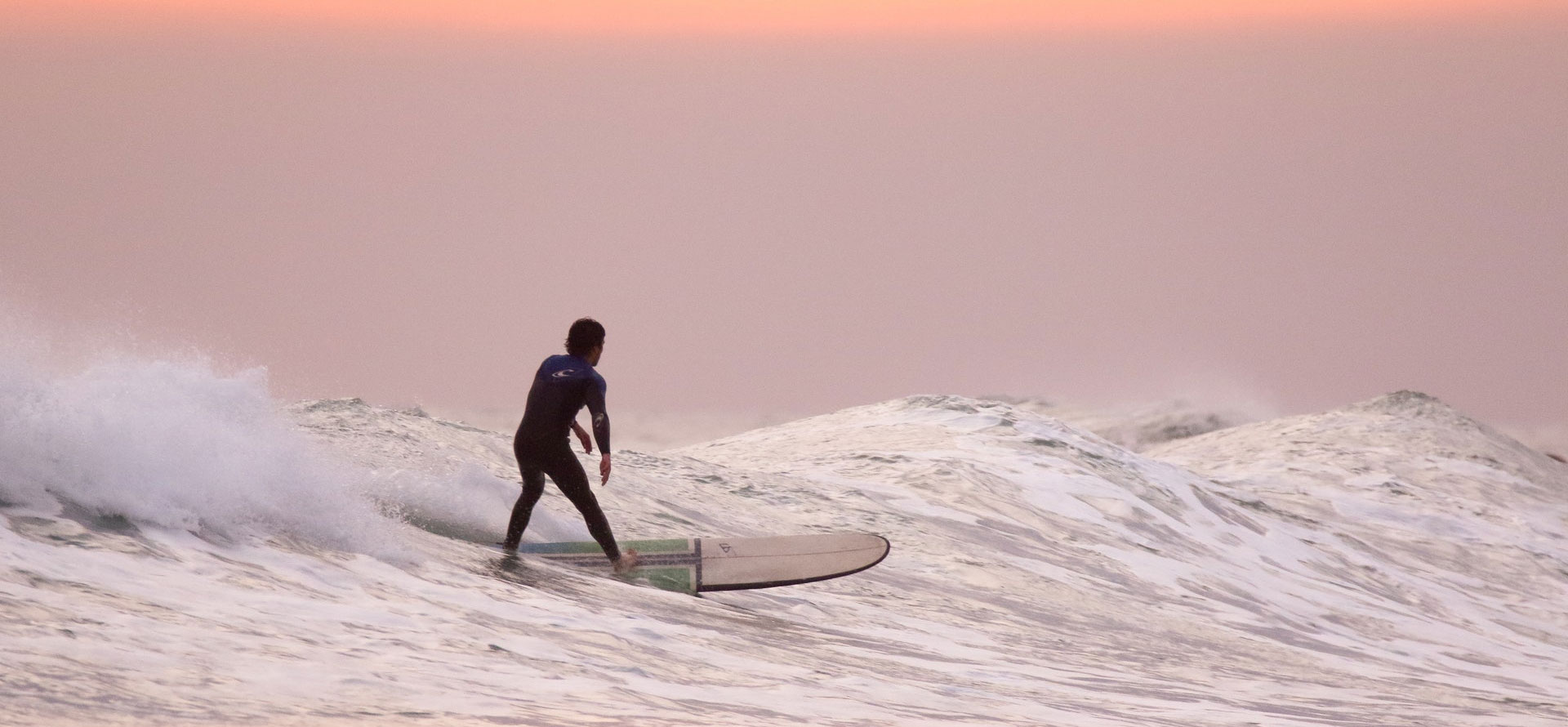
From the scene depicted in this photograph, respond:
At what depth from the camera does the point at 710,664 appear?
9.03m

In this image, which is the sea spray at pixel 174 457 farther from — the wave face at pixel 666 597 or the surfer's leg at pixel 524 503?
the surfer's leg at pixel 524 503

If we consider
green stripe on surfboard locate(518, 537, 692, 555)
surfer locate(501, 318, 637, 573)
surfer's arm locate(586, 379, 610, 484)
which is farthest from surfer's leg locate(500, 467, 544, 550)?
surfer's arm locate(586, 379, 610, 484)

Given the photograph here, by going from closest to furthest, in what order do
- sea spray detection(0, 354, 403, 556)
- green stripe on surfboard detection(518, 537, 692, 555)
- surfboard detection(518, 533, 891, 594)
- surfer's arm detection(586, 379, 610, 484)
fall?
sea spray detection(0, 354, 403, 556) < surfer's arm detection(586, 379, 610, 484) < green stripe on surfboard detection(518, 537, 692, 555) < surfboard detection(518, 533, 891, 594)

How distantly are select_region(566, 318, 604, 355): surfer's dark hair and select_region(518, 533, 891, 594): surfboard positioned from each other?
5.49ft

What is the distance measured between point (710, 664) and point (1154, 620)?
895 centimetres

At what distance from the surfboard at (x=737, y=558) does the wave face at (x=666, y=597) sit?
0.28m

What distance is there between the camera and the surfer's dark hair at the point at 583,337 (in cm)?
1051

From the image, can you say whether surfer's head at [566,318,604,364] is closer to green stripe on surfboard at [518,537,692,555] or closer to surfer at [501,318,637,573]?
surfer at [501,318,637,573]

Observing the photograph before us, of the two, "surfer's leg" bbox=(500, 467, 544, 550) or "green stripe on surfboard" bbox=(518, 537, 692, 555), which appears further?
"green stripe on surfboard" bbox=(518, 537, 692, 555)

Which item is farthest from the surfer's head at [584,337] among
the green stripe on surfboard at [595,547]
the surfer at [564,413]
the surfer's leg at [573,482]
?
the green stripe on surfboard at [595,547]

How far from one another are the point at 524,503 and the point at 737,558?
197 cm

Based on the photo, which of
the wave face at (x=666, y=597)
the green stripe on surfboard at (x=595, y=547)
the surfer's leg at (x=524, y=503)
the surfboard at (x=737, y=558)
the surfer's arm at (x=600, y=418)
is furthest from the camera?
the surfboard at (x=737, y=558)

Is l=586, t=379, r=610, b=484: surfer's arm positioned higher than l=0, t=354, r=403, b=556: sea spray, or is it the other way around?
l=586, t=379, r=610, b=484: surfer's arm

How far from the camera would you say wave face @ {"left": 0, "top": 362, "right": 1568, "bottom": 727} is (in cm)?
728
